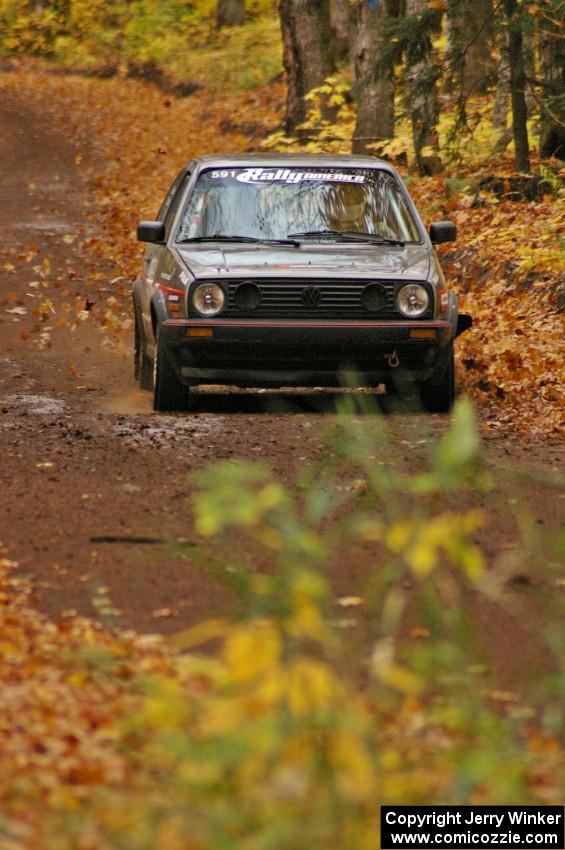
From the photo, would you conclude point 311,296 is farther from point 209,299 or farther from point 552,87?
point 552,87

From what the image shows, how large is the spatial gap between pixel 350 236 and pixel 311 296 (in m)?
0.90

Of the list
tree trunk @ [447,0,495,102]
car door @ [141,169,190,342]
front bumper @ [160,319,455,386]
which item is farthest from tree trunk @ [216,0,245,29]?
front bumper @ [160,319,455,386]

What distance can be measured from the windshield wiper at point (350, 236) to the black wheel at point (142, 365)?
1.64 m

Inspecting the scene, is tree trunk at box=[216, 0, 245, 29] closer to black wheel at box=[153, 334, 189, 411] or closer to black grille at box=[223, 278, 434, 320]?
black wheel at box=[153, 334, 189, 411]

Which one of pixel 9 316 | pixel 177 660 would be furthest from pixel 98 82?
pixel 177 660

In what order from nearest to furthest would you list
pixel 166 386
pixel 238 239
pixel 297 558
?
pixel 297 558 < pixel 166 386 < pixel 238 239

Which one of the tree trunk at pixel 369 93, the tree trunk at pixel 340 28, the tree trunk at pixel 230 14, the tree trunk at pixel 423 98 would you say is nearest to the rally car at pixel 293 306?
the tree trunk at pixel 423 98

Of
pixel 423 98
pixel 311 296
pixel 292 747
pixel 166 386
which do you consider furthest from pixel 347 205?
pixel 423 98

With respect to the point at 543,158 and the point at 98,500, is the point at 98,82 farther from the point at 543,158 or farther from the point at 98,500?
the point at 98,500

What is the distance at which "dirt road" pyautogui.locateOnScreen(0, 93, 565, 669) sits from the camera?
245 inches

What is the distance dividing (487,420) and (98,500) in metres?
3.68

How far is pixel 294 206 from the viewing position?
1098 centimetres

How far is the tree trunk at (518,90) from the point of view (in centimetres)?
1748

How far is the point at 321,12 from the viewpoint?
24.8 meters
